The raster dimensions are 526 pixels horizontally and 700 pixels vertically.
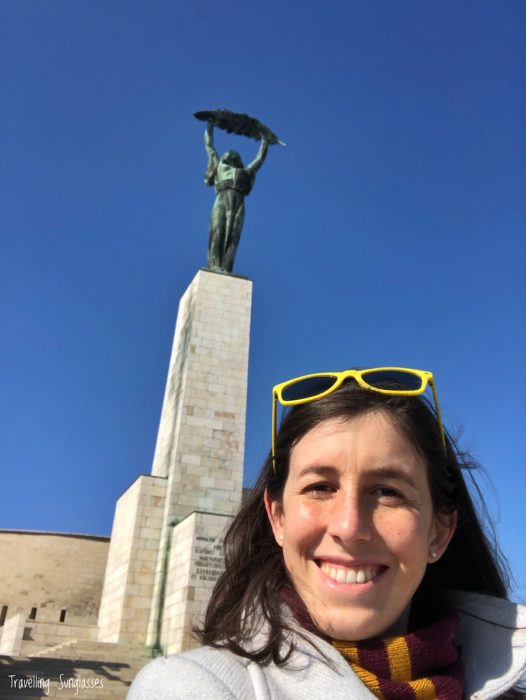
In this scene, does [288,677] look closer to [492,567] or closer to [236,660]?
[236,660]

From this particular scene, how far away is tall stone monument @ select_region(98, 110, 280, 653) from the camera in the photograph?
10484 millimetres

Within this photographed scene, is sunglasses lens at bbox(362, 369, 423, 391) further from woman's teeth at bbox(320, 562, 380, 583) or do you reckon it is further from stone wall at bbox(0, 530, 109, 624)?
stone wall at bbox(0, 530, 109, 624)

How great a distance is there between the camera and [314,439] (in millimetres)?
1604

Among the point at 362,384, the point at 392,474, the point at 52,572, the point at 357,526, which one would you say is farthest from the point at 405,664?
the point at 52,572

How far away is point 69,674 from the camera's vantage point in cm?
828

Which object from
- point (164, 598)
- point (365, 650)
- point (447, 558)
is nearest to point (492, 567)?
point (447, 558)

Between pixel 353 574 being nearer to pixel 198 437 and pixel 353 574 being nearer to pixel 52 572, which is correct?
pixel 198 437

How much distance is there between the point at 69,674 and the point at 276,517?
27.0 feet

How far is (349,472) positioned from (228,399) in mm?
11954

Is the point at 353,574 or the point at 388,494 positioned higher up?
the point at 388,494

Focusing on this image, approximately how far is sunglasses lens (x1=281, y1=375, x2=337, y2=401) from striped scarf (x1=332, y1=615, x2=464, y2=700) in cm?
68

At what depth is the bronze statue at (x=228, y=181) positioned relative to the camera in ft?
50.4

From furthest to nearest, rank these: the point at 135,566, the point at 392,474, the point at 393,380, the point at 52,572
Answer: the point at 52,572 < the point at 135,566 < the point at 393,380 < the point at 392,474

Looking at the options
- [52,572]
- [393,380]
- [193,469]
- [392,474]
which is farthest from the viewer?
[52,572]
